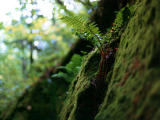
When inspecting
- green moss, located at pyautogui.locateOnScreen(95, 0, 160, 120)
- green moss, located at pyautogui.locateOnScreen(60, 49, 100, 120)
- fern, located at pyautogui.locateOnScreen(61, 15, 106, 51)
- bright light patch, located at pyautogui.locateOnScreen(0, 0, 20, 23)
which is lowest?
green moss, located at pyautogui.locateOnScreen(60, 49, 100, 120)

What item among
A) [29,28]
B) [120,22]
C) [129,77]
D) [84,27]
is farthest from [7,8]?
[129,77]

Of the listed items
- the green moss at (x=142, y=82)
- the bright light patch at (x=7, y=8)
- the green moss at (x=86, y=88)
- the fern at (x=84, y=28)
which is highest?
the bright light patch at (x=7, y=8)

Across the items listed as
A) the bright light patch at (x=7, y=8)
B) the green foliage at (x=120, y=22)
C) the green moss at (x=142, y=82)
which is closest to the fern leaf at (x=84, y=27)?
the green foliage at (x=120, y=22)

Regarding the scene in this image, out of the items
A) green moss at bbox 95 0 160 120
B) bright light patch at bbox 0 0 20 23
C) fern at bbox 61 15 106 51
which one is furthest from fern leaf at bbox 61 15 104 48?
bright light patch at bbox 0 0 20 23

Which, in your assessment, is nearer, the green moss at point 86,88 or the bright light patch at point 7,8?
the green moss at point 86,88

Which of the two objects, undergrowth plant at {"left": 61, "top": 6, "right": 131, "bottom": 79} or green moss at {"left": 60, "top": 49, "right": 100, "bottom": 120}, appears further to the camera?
undergrowth plant at {"left": 61, "top": 6, "right": 131, "bottom": 79}

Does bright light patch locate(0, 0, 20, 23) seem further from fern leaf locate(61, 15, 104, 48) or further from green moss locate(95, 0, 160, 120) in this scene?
green moss locate(95, 0, 160, 120)

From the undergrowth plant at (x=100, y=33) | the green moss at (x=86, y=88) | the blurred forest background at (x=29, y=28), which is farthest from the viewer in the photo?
the blurred forest background at (x=29, y=28)

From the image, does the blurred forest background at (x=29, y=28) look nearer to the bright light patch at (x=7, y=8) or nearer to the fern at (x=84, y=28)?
the bright light patch at (x=7, y=8)

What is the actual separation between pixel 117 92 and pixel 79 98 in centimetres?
83

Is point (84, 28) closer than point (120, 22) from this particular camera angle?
No

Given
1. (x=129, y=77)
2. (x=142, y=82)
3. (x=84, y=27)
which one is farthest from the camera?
(x=84, y=27)

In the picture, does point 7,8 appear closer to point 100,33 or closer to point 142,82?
point 100,33

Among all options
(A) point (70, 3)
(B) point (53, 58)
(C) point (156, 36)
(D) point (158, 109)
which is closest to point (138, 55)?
(C) point (156, 36)
